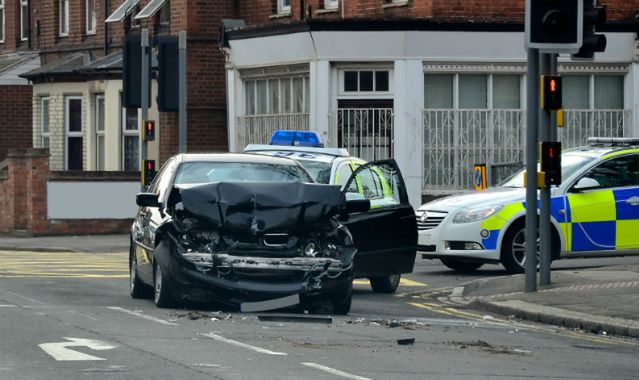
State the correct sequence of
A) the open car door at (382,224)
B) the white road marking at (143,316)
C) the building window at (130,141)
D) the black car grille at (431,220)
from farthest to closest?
the building window at (130,141) < the black car grille at (431,220) < the open car door at (382,224) < the white road marking at (143,316)

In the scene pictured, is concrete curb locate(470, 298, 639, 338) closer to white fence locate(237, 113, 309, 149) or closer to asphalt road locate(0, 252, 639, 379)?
asphalt road locate(0, 252, 639, 379)

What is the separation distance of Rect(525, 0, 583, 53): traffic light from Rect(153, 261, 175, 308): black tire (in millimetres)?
4729

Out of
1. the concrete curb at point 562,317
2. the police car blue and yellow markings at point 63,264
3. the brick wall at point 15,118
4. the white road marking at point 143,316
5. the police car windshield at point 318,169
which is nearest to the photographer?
the white road marking at point 143,316

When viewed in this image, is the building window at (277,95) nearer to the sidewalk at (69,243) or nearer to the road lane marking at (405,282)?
the sidewalk at (69,243)

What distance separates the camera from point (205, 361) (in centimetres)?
1101

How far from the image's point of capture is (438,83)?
3191 centimetres

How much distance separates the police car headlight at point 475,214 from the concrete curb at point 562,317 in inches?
130

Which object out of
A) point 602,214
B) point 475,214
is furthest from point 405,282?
point 602,214

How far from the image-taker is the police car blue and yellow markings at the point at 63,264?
21.0m

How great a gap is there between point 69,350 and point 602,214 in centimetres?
1055

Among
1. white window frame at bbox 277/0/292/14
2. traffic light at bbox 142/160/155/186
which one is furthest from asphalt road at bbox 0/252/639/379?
white window frame at bbox 277/0/292/14

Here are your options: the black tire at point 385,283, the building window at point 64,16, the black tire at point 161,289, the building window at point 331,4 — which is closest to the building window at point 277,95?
the building window at point 331,4

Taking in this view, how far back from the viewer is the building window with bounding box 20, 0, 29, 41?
47094 mm

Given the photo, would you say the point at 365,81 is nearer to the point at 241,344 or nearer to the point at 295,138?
the point at 295,138
